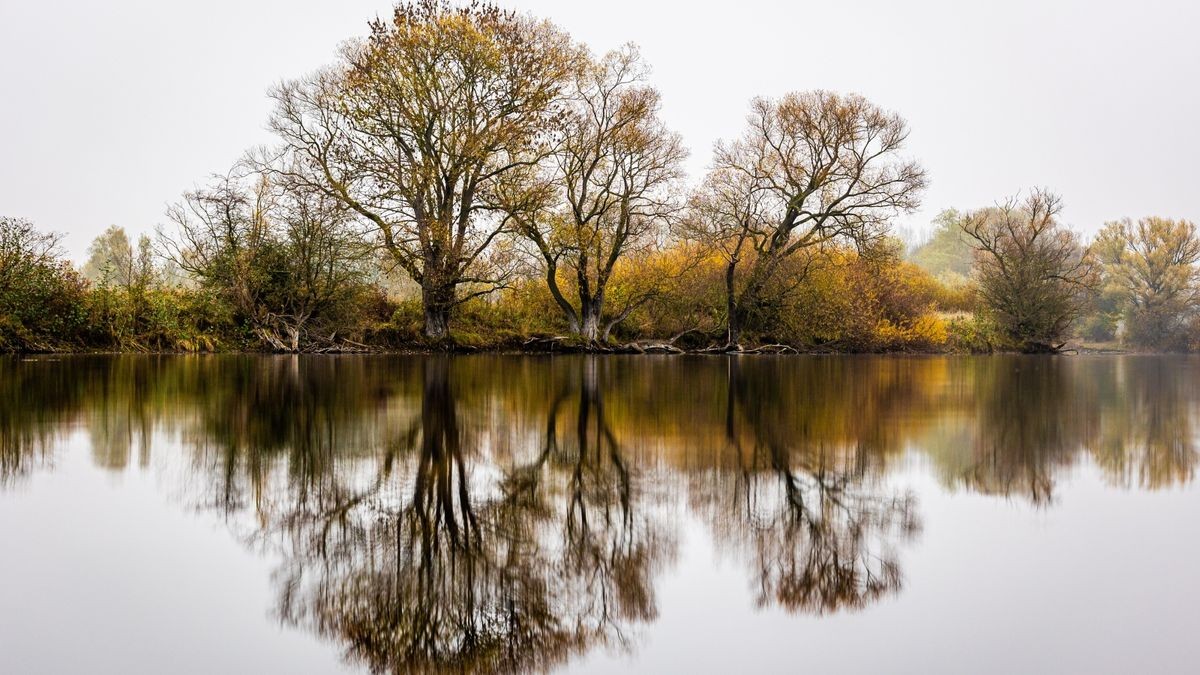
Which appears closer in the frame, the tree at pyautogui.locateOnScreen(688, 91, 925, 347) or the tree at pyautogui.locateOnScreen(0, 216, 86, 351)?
the tree at pyautogui.locateOnScreen(0, 216, 86, 351)

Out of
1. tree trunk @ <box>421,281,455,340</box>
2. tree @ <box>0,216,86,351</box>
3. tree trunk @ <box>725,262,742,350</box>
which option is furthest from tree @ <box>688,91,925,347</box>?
tree @ <box>0,216,86,351</box>

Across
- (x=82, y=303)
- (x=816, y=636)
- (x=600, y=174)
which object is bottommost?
(x=816, y=636)

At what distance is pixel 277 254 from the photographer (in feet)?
91.7

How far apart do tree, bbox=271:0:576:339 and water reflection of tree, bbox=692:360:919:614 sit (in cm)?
2139

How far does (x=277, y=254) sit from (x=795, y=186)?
729 inches

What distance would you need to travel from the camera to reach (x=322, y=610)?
3.65 m

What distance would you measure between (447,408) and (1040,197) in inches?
1445

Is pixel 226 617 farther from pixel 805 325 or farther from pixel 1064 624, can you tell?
pixel 805 325

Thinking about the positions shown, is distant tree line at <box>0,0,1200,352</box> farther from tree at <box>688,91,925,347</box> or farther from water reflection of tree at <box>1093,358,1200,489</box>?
water reflection of tree at <box>1093,358,1200,489</box>

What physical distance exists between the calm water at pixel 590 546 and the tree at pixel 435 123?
1921 cm

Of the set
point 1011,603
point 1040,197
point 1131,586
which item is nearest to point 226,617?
point 1011,603

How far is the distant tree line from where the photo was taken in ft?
89.9

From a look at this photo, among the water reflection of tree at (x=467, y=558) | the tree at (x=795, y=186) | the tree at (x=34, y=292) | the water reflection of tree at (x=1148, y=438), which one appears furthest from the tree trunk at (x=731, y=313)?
the water reflection of tree at (x=467, y=558)

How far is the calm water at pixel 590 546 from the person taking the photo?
11.0 feet
